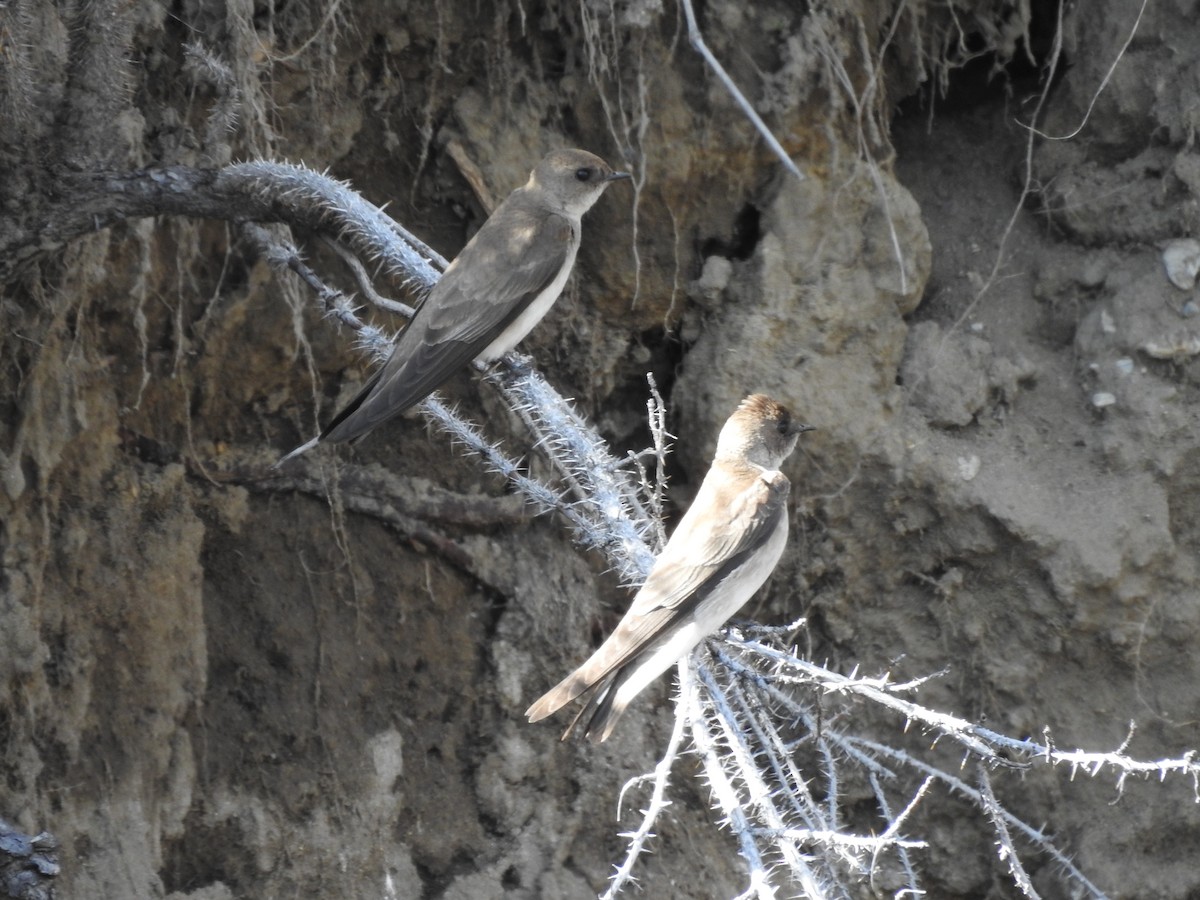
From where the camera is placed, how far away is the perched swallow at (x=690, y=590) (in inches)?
117

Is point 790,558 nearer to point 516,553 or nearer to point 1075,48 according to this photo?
point 516,553

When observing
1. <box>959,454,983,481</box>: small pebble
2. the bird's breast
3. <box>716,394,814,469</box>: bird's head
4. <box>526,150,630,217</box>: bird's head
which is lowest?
<box>959,454,983,481</box>: small pebble

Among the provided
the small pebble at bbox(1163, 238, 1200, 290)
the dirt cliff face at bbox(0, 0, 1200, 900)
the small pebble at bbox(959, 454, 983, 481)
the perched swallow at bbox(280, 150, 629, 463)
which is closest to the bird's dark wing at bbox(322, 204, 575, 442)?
the perched swallow at bbox(280, 150, 629, 463)

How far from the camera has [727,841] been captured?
4.60 meters

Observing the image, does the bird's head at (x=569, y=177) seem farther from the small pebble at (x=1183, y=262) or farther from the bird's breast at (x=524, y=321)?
the small pebble at (x=1183, y=262)

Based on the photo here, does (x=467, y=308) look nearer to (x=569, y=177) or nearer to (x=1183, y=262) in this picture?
(x=569, y=177)

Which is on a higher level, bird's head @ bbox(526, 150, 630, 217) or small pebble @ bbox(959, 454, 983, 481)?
bird's head @ bbox(526, 150, 630, 217)

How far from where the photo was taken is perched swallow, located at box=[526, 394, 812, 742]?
2.97 meters

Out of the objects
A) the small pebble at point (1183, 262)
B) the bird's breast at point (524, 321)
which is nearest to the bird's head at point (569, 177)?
the bird's breast at point (524, 321)

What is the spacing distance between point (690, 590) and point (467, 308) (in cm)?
117

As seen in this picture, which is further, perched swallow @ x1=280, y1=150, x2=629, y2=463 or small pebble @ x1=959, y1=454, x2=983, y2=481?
small pebble @ x1=959, y1=454, x2=983, y2=481

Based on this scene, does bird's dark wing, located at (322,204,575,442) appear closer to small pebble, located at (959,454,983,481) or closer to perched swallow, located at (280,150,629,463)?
perched swallow, located at (280,150,629,463)

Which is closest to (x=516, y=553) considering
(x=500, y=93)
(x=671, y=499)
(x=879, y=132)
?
(x=671, y=499)

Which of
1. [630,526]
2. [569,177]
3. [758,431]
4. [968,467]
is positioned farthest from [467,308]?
[968,467]
